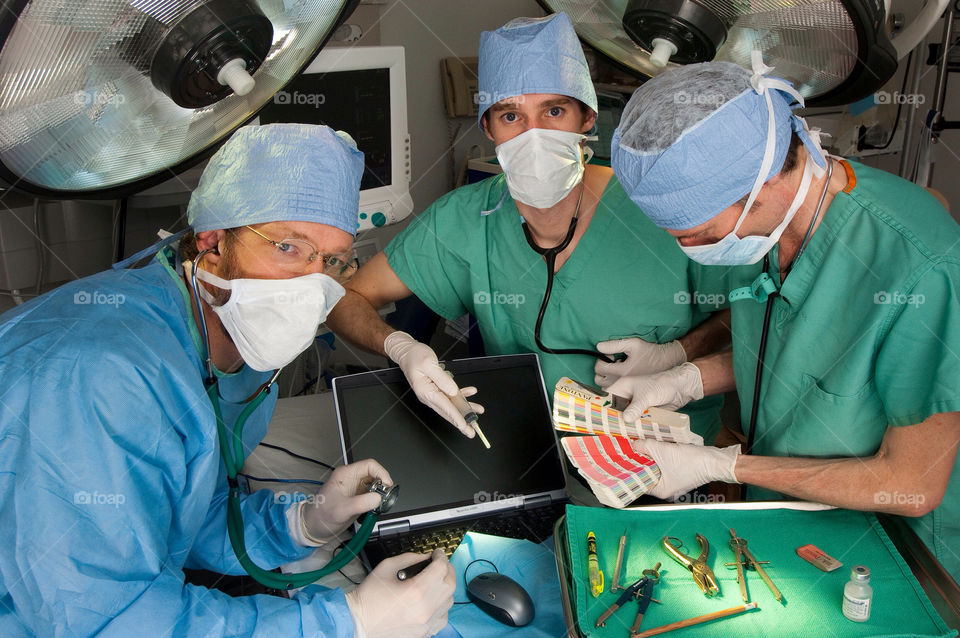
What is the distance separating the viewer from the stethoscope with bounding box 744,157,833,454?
3.89ft

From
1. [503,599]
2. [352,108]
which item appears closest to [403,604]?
[503,599]

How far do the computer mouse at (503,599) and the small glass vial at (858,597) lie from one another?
15.8 inches

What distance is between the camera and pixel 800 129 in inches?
43.9

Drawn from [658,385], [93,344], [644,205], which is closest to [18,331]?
[93,344]

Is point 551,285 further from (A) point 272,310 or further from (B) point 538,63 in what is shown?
(A) point 272,310

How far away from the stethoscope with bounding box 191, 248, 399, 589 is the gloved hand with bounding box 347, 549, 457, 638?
0.11m

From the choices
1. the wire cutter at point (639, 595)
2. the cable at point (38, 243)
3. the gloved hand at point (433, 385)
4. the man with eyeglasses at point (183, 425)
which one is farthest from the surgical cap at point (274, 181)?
the cable at point (38, 243)

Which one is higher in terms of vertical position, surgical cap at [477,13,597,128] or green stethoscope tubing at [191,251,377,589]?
surgical cap at [477,13,597,128]

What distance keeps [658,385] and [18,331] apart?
1004mm

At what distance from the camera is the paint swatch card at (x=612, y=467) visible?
1191mm

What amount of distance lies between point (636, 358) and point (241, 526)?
782mm

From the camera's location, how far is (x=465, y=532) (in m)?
1.31

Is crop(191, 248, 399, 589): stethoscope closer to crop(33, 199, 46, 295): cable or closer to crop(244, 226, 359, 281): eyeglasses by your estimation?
crop(244, 226, 359, 281): eyeglasses

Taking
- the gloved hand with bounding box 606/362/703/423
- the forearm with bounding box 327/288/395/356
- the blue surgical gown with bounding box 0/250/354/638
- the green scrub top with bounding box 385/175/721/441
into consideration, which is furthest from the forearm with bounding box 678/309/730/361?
the blue surgical gown with bounding box 0/250/354/638
